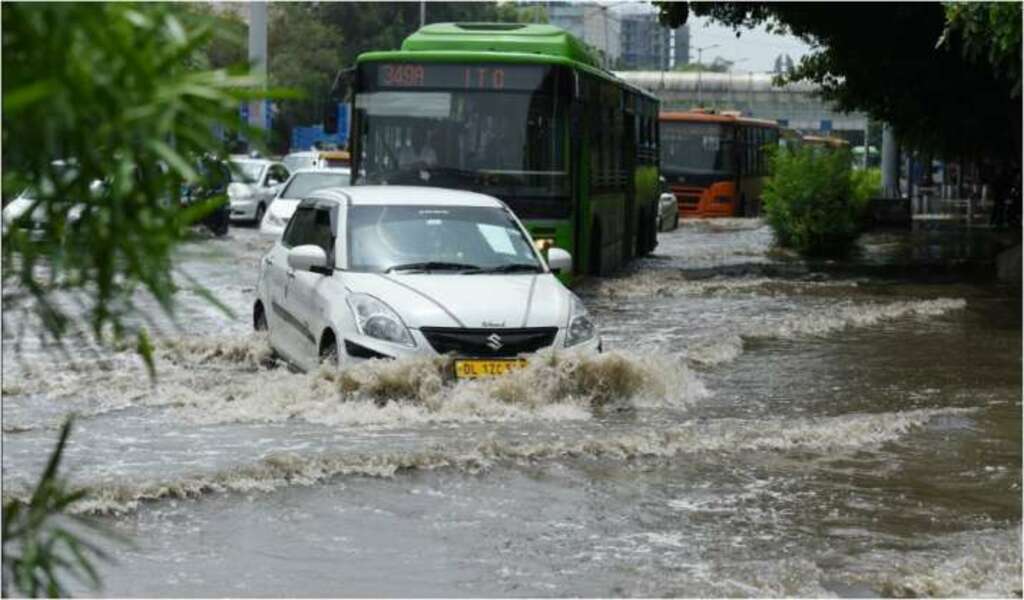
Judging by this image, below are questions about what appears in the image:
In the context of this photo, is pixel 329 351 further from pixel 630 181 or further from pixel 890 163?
pixel 890 163

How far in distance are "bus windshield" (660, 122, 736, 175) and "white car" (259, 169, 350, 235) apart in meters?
18.1

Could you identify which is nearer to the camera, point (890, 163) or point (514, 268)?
point (514, 268)

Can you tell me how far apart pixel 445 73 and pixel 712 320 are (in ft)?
12.6

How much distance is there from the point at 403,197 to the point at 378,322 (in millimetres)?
1838

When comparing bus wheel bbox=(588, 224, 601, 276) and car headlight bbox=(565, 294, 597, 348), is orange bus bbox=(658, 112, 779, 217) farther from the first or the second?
car headlight bbox=(565, 294, 597, 348)

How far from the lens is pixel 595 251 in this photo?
24.6 m

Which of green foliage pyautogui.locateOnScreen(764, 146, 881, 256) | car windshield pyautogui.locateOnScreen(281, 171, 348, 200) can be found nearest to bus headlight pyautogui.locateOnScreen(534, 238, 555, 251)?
car windshield pyautogui.locateOnScreen(281, 171, 348, 200)

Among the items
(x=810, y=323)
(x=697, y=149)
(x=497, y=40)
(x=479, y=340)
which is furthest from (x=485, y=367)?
(x=697, y=149)

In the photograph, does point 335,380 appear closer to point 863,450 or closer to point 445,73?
point 863,450

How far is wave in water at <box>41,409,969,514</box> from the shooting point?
30.9 feet

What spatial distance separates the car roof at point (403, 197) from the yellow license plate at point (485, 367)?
1855mm

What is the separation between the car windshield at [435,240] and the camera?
43.7 feet

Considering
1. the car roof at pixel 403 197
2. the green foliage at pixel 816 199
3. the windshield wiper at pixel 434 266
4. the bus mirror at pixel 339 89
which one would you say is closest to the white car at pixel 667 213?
the green foliage at pixel 816 199

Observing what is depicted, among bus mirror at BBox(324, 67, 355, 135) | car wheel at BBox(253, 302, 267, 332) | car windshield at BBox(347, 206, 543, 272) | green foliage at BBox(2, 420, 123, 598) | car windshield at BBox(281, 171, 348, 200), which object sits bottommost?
car wheel at BBox(253, 302, 267, 332)
